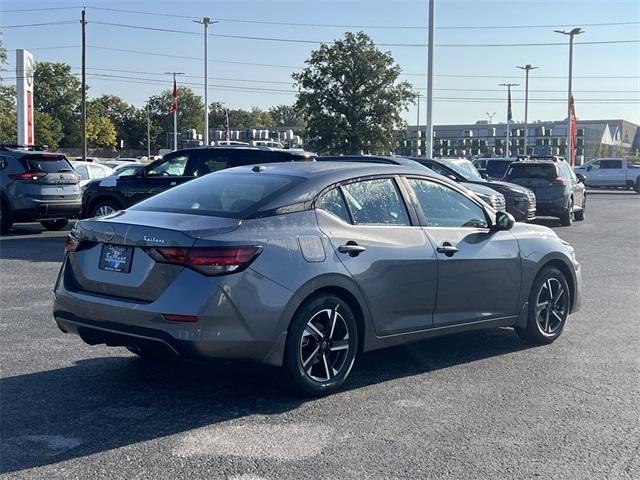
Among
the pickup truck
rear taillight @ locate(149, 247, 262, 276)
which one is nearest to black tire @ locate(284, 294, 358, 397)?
rear taillight @ locate(149, 247, 262, 276)

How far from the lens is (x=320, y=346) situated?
5.67m

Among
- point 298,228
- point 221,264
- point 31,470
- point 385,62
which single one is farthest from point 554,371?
point 385,62

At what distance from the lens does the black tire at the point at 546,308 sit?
729cm

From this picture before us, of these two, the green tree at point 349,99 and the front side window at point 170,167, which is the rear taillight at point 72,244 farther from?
the green tree at point 349,99

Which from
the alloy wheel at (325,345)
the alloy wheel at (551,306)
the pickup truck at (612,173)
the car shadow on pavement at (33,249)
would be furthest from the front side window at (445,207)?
the pickup truck at (612,173)

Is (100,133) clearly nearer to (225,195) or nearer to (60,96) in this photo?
(60,96)

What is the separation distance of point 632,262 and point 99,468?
11.6m

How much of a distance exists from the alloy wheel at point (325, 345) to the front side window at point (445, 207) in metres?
1.28

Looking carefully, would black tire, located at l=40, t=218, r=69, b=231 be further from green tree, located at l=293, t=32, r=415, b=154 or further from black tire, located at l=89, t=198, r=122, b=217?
green tree, located at l=293, t=32, r=415, b=154

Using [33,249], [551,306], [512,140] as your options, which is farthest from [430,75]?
[512,140]

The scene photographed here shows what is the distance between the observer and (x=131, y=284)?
5316 mm

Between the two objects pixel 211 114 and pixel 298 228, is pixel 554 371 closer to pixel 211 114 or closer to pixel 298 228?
pixel 298 228

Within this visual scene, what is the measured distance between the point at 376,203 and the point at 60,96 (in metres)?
127

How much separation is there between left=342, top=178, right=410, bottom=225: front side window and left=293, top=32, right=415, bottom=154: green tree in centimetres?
5758
